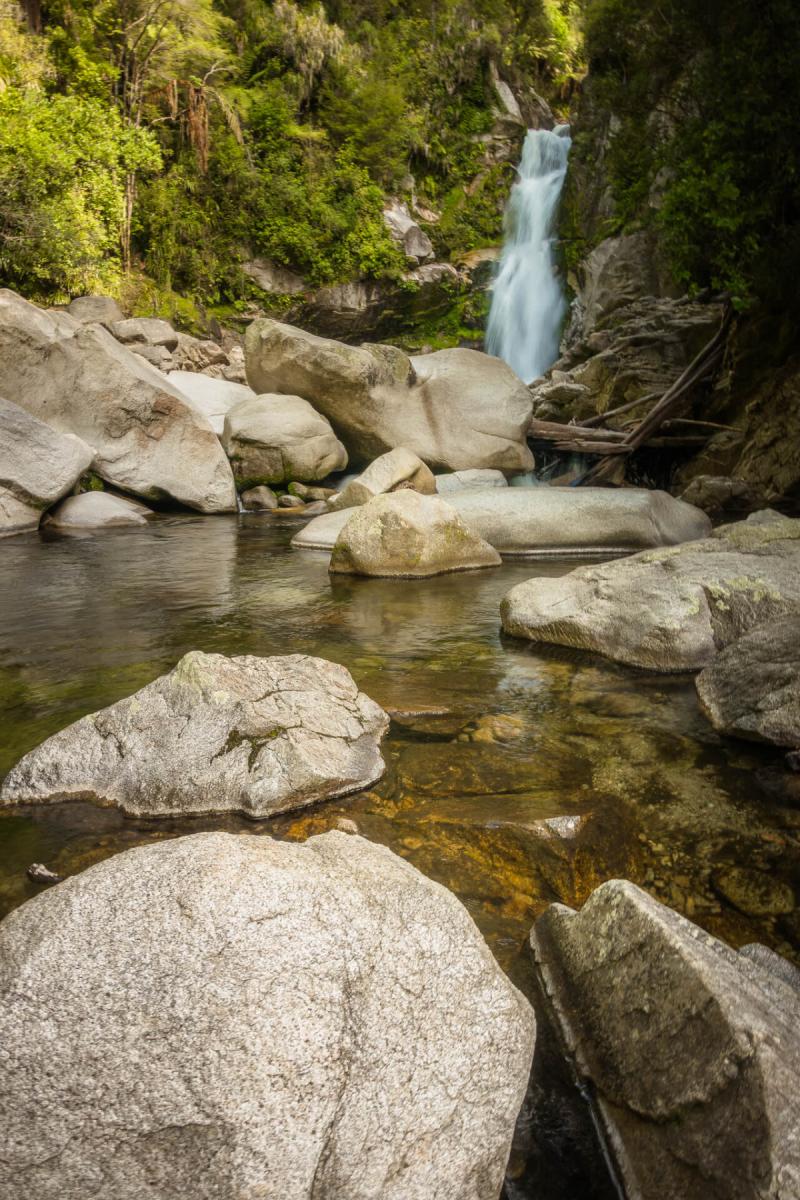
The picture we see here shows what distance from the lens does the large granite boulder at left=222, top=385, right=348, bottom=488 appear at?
1308 centimetres

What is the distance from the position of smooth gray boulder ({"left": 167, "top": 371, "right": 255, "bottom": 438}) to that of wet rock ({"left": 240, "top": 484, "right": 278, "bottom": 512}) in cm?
199

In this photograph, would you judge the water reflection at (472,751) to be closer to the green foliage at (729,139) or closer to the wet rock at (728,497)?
the wet rock at (728,497)

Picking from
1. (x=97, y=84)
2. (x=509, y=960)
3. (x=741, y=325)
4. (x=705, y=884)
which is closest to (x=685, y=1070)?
(x=509, y=960)

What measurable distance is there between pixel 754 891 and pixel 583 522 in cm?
680

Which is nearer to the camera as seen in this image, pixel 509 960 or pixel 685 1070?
pixel 685 1070

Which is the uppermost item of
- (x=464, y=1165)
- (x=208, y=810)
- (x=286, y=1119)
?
(x=286, y=1119)

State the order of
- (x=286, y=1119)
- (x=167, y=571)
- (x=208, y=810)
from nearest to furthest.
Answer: (x=286, y=1119)
(x=208, y=810)
(x=167, y=571)

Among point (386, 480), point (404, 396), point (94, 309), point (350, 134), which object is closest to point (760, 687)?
point (386, 480)

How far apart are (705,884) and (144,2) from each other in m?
27.2

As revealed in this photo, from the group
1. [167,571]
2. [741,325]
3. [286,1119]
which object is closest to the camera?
[286,1119]

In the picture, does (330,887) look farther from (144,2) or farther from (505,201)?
(505,201)

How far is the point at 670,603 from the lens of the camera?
4.80 meters

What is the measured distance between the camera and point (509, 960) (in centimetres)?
223

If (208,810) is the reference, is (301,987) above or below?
above
